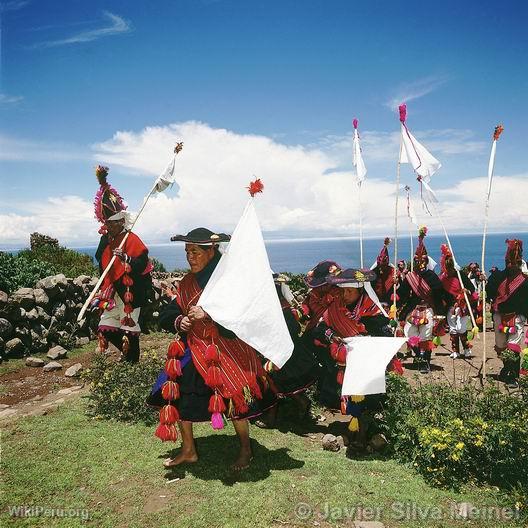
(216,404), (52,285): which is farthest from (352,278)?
(52,285)

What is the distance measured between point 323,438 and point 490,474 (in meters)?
2.04

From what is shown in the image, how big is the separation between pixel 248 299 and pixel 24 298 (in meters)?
8.24

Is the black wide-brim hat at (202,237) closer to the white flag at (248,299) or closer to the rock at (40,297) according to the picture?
the white flag at (248,299)

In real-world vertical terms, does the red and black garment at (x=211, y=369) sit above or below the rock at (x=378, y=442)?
above

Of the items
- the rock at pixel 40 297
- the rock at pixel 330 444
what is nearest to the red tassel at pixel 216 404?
the rock at pixel 330 444

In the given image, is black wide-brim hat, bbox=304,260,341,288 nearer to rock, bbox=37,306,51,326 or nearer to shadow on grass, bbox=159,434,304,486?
shadow on grass, bbox=159,434,304,486

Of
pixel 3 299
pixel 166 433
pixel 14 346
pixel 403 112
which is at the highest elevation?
pixel 403 112

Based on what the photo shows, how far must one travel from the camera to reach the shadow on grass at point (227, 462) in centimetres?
457

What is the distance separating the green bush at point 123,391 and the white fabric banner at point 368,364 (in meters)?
2.95

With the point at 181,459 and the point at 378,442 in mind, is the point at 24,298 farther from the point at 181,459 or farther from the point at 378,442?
the point at 378,442

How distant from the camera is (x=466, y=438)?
4.44m

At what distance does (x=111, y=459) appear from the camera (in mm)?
4883

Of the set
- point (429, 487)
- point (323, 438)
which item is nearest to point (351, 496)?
point (429, 487)
